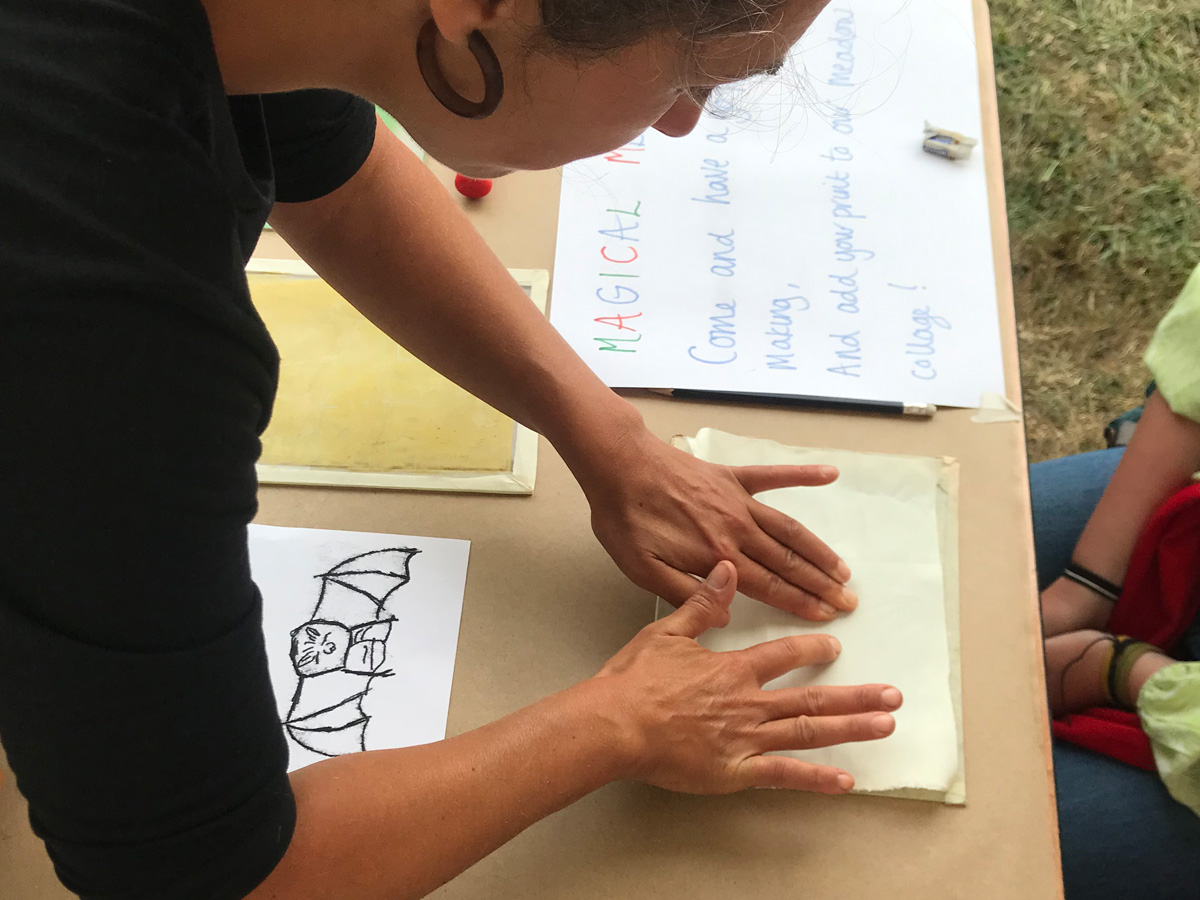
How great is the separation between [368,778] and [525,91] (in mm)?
367

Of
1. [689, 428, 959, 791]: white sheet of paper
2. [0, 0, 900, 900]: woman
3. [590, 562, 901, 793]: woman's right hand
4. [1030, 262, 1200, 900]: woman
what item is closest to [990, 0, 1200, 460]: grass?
[1030, 262, 1200, 900]: woman

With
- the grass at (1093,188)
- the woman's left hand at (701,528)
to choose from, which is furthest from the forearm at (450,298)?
the grass at (1093,188)

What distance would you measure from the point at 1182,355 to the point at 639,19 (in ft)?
2.21

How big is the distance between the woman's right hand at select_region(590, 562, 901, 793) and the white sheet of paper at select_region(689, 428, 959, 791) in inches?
0.8

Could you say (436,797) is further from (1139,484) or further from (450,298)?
(1139,484)

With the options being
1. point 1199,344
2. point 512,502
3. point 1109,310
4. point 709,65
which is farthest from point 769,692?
point 1109,310

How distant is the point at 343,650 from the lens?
63 centimetres

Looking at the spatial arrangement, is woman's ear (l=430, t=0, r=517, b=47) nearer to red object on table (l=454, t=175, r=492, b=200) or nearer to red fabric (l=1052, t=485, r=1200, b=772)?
red object on table (l=454, t=175, r=492, b=200)

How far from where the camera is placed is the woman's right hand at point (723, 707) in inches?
22.3

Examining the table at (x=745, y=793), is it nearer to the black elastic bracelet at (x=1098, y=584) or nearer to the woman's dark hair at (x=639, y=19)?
the black elastic bracelet at (x=1098, y=584)

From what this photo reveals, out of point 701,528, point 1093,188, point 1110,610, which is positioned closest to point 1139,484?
point 1110,610

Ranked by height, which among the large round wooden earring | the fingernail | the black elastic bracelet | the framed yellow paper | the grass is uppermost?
the grass

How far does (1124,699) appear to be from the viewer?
2.71ft

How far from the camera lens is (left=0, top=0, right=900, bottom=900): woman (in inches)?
13.5
